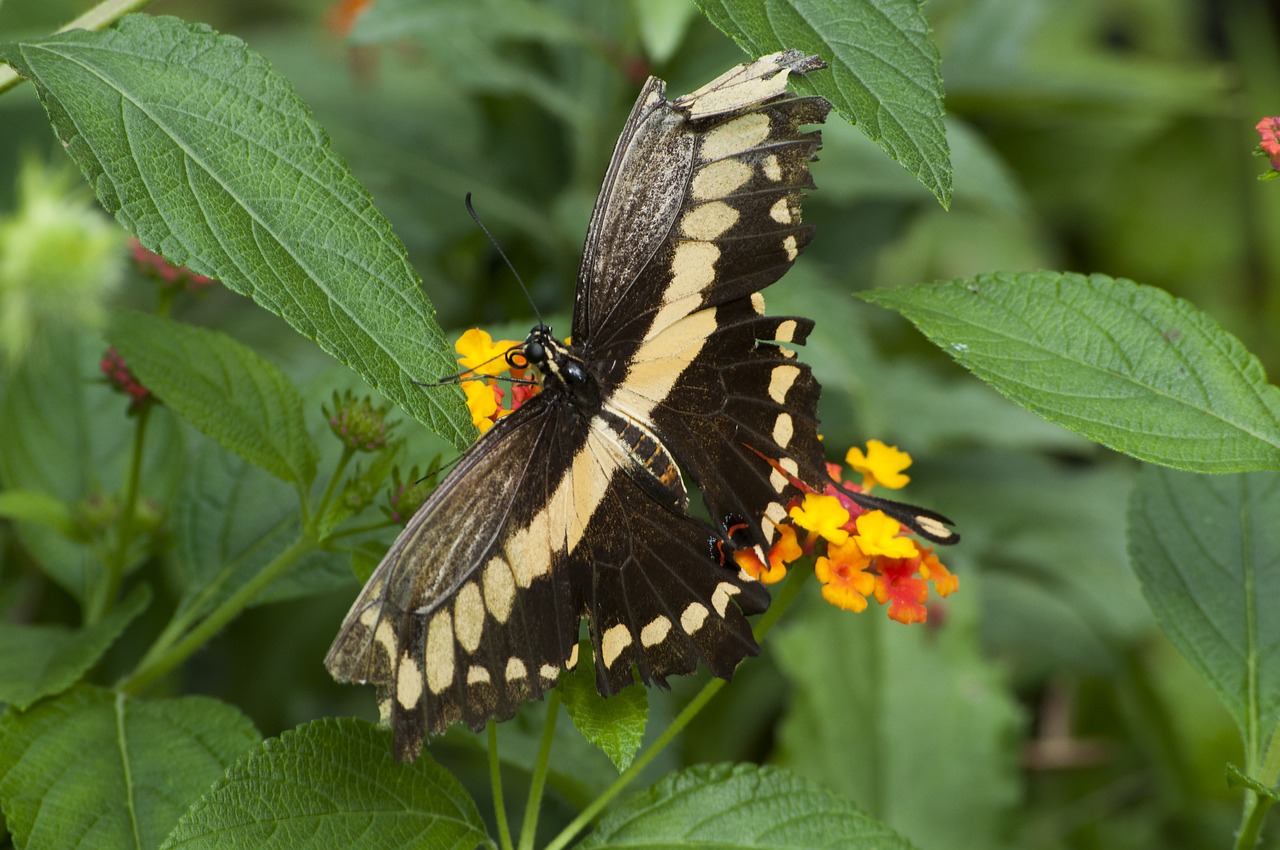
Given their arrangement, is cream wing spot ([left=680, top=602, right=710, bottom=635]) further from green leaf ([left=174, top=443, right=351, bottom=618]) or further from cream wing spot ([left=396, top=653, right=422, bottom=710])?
green leaf ([left=174, top=443, right=351, bottom=618])

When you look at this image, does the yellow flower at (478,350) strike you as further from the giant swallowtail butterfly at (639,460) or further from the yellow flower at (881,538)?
the yellow flower at (881,538)

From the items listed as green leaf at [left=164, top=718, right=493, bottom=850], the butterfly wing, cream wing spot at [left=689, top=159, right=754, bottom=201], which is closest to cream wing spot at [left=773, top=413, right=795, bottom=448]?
the butterfly wing

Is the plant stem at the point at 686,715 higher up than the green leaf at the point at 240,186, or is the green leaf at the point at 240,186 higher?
the green leaf at the point at 240,186

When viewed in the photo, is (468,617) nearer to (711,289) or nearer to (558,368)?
(558,368)

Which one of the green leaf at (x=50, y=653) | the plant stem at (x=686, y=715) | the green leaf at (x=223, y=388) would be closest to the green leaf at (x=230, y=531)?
the green leaf at (x=50, y=653)

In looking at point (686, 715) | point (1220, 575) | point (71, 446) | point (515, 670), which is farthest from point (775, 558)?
point (71, 446)

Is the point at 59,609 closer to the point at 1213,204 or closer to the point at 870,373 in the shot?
the point at 870,373

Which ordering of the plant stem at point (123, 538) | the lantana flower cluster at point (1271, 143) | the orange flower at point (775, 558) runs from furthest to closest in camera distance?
the plant stem at point (123, 538)
the orange flower at point (775, 558)
the lantana flower cluster at point (1271, 143)
